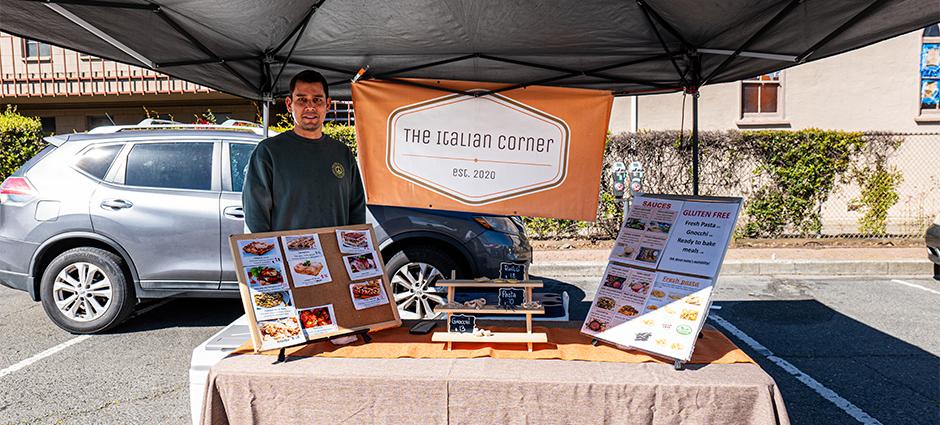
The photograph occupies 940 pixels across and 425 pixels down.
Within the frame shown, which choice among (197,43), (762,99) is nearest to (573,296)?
(197,43)

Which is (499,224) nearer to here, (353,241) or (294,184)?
(353,241)

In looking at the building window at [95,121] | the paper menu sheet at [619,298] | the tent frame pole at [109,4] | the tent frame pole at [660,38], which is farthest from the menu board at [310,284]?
the building window at [95,121]

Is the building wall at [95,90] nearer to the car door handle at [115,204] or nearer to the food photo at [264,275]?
the car door handle at [115,204]

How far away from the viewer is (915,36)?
11508mm

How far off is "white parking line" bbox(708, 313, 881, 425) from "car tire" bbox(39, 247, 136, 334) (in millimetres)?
5505

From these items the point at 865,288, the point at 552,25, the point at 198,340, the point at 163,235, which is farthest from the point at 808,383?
the point at 163,235

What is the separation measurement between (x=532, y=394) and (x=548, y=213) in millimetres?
2236

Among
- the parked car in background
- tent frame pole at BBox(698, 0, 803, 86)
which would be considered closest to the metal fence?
the parked car in background

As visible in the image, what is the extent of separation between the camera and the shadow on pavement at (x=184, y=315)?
5.37m

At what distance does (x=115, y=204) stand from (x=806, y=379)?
579cm

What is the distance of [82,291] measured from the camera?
4977 mm

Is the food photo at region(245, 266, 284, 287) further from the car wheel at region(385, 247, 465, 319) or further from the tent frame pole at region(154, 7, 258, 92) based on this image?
the car wheel at region(385, 247, 465, 319)

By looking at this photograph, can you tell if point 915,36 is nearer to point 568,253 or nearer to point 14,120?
point 568,253

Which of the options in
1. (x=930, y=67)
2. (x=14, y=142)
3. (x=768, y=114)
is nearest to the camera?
(x=14, y=142)
